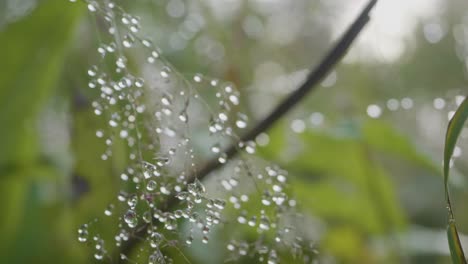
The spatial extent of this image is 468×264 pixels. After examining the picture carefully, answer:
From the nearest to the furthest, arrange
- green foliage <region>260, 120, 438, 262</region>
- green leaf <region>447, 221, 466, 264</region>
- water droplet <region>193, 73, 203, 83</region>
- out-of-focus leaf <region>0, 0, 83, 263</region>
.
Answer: green leaf <region>447, 221, 466, 264</region>, water droplet <region>193, 73, 203, 83</region>, out-of-focus leaf <region>0, 0, 83, 263</region>, green foliage <region>260, 120, 438, 262</region>

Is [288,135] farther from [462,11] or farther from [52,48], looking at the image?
[462,11]

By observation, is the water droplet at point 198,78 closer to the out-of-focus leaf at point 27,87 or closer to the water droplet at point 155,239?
the water droplet at point 155,239

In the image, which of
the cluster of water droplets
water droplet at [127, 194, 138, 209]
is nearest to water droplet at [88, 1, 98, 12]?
the cluster of water droplets

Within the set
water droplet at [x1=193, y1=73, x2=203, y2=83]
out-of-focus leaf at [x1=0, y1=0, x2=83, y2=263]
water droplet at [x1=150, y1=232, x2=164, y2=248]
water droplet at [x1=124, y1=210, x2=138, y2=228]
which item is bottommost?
out-of-focus leaf at [x1=0, y1=0, x2=83, y2=263]

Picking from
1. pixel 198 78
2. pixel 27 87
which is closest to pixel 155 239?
pixel 198 78

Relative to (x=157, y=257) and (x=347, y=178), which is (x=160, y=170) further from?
(x=347, y=178)

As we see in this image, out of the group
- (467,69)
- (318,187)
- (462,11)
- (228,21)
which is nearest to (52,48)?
(318,187)

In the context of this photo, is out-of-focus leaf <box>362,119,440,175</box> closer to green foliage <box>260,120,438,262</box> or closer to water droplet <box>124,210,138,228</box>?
green foliage <box>260,120,438,262</box>
